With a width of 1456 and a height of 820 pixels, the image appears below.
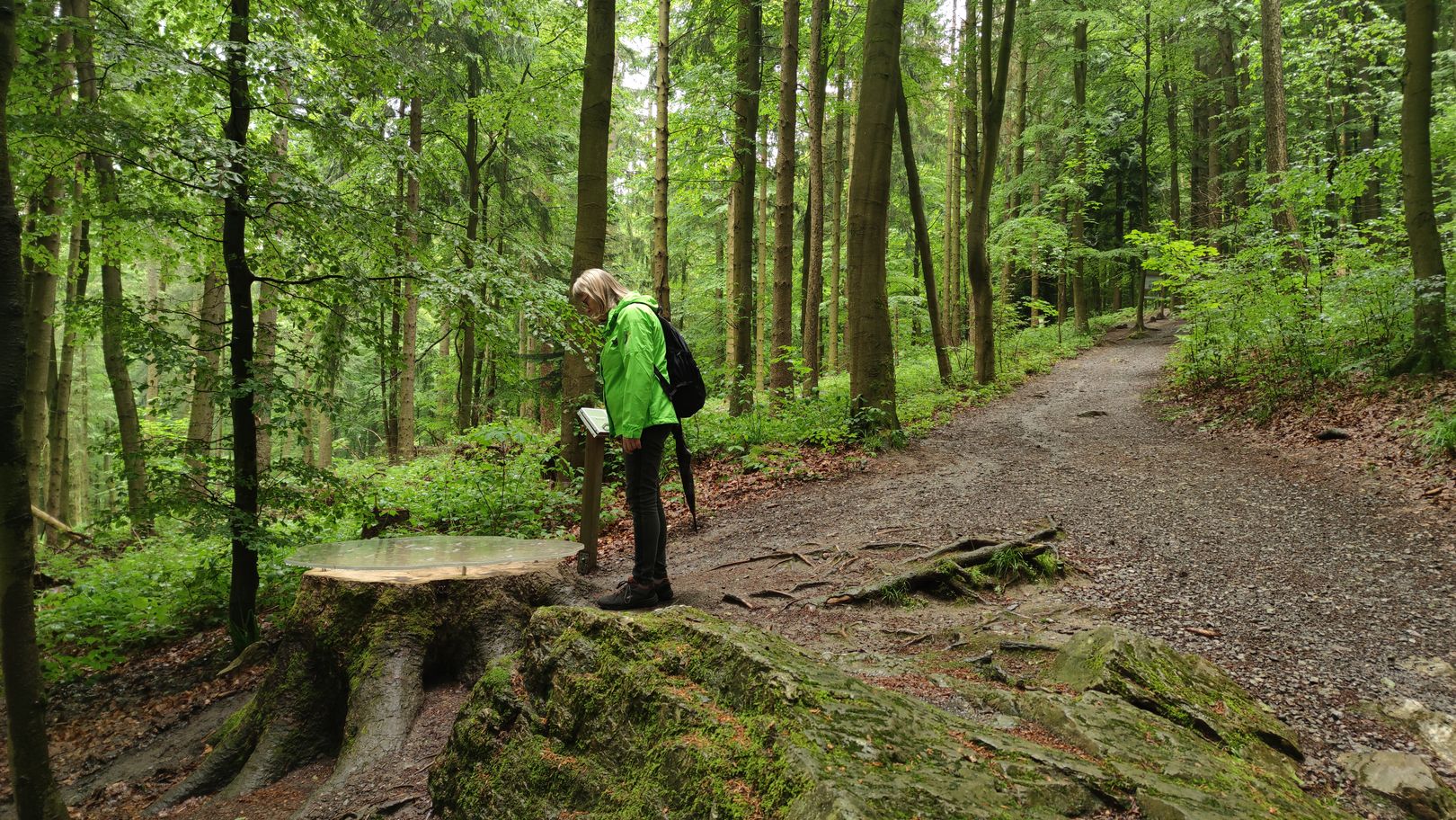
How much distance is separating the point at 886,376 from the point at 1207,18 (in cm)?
2032

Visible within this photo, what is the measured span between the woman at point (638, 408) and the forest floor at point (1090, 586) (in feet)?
2.04

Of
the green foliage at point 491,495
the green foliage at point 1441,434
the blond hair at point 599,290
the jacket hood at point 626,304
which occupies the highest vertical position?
the blond hair at point 599,290

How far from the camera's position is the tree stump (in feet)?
12.3

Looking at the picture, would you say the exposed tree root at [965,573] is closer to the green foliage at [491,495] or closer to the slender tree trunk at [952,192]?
the green foliage at [491,495]

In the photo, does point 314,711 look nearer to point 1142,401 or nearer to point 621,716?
point 621,716

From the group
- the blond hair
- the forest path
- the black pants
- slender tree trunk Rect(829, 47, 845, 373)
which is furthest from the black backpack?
slender tree trunk Rect(829, 47, 845, 373)

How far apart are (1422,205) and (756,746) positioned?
1192 centimetres

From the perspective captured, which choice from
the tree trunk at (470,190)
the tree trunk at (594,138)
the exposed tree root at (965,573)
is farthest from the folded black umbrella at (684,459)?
the tree trunk at (470,190)

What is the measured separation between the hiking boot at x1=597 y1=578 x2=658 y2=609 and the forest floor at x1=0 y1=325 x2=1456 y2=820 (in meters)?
0.53

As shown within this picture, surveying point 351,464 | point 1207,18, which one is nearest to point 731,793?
point 351,464

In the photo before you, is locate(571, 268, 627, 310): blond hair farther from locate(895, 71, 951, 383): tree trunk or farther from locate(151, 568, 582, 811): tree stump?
locate(895, 71, 951, 383): tree trunk

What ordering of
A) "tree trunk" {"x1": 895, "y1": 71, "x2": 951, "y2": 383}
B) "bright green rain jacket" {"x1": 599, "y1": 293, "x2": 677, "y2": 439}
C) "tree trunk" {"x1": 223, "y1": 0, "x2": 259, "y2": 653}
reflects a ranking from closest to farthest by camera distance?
"bright green rain jacket" {"x1": 599, "y1": 293, "x2": 677, "y2": 439}
"tree trunk" {"x1": 223, "y1": 0, "x2": 259, "y2": 653}
"tree trunk" {"x1": 895, "y1": 71, "x2": 951, "y2": 383}

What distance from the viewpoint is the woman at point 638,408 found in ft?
14.5

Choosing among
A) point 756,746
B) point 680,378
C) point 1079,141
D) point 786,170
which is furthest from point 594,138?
point 1079,141
